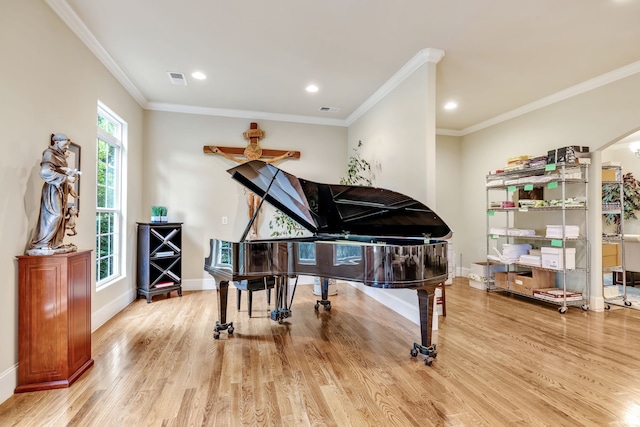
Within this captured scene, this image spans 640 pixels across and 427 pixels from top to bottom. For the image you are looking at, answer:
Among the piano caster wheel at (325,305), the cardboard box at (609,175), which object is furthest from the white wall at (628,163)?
the piano caster wheel at (325,305)

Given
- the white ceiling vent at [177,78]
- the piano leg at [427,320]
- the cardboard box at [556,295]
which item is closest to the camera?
the piano leg at [427,320]

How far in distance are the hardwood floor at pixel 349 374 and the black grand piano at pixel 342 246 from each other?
35cm

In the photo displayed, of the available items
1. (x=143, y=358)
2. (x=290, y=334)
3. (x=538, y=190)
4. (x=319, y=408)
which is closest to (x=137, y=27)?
(x=143, y=358)

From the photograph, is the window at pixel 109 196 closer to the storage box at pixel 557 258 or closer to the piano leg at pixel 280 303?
the piano leg at pixel 280 303

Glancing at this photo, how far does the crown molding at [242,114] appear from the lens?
4.56 metres

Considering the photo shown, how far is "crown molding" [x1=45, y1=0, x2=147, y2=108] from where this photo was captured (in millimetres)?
2367

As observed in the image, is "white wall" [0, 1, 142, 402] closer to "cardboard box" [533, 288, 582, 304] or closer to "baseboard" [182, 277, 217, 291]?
"baseboard" [182, 277, 217, 291]

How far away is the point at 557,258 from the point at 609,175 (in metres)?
1.32

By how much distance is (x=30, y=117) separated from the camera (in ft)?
6.89

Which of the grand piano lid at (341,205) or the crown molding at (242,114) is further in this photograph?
the crown molding at (242,114)

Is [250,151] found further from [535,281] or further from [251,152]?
[535,281]

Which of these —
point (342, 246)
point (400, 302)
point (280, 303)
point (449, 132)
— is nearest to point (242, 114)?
point (280, 303)

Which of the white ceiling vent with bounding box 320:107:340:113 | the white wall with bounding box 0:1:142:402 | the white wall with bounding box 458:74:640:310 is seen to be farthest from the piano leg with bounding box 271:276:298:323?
the white wall with bounding box 458:74:640:310

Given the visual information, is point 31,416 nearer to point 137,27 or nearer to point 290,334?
point 290,334
